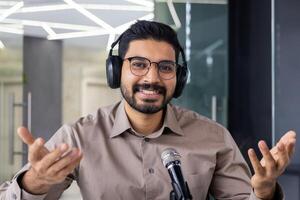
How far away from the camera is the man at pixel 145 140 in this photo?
1302 mm

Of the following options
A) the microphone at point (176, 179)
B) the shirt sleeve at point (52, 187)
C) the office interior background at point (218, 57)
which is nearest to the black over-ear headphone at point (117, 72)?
the shirt sleeve at point (52, 187)

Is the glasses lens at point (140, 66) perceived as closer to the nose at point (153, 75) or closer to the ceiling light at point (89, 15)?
the nose at point (153, 75)

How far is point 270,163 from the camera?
1032 mm

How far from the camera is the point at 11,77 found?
10.9 feet

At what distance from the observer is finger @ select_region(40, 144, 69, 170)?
0.97 meters

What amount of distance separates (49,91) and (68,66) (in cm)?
254

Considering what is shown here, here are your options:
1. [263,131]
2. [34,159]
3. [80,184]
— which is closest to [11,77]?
[263,131]

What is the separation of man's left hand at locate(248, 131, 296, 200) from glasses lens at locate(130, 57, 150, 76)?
43 cm

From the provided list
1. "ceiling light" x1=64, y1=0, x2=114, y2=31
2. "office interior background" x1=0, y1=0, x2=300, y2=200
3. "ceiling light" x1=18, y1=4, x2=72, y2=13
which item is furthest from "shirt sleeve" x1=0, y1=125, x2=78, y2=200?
"ceiling light" x1=18, y1=4, x2=72, y2=13

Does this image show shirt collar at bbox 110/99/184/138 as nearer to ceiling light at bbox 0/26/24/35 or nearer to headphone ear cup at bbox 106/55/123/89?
headphone ear cup at bbox 106/55/123/89

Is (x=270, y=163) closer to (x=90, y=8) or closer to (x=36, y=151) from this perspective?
(x=36, y=151)

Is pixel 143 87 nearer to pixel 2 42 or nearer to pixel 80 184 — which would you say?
pixel 80 184

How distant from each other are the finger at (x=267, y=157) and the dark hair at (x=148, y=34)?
18.6 inches

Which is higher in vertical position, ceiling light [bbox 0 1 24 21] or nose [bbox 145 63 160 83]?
ceiling light [bbox 0 1 24 21]
